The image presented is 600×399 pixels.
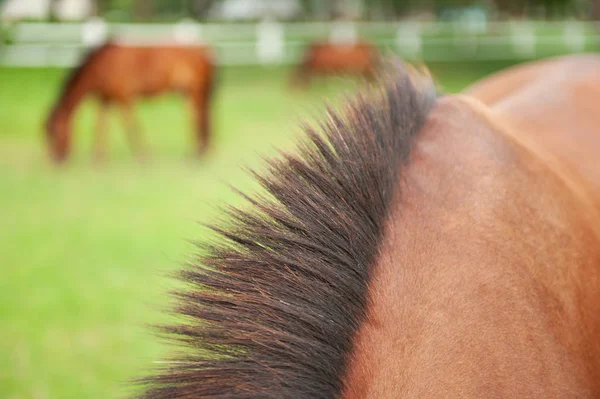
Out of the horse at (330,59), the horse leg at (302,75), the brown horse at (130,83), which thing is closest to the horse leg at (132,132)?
the brown horse at (130,83)

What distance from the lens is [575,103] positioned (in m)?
2.30

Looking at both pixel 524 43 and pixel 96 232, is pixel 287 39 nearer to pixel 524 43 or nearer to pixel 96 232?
pixel 524 43

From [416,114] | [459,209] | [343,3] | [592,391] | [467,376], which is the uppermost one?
[416,114]

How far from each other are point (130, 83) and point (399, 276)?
7.23m

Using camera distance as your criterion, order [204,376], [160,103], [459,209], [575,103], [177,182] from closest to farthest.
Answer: [204,376] < [459,209] < [575,103] < [177,182] < [160,103]

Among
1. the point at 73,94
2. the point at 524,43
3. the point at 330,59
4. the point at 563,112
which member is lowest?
the point at 524,43

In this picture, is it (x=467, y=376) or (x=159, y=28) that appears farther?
(x=159, y=28)

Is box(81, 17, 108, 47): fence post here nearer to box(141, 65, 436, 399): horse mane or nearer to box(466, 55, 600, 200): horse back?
box(466, 55, 600, 200): horse back

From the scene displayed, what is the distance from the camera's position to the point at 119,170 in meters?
7.25

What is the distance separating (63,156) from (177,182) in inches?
63.0

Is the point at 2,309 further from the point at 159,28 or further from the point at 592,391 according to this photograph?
the point at 159,28

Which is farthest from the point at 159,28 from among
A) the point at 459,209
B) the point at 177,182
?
the point at 459,209

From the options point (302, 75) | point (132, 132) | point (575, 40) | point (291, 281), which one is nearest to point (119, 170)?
point (132, 132)

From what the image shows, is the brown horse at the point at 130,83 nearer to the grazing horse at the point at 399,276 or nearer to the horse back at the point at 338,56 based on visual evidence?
the horse back at the point at 338,56
